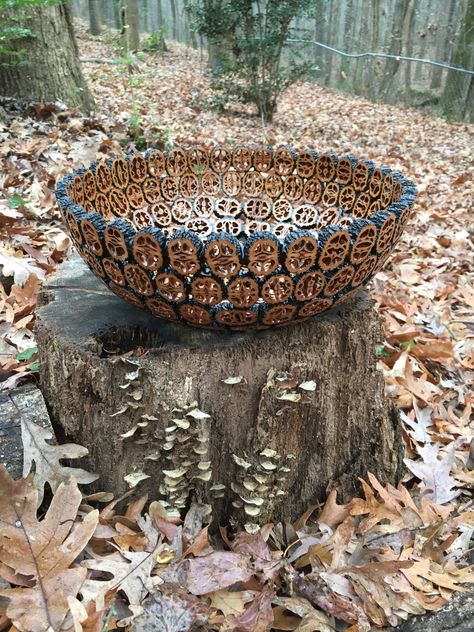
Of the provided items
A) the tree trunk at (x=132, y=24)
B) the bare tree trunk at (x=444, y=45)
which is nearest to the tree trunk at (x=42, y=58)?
the tree trunk at (x=132, y=24)

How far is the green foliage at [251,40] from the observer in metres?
7.87

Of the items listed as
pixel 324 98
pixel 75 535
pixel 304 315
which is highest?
pixel 304 315

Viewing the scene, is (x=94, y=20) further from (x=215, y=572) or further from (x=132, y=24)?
(x=215, y=572)

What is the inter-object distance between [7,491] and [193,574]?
1.58ft

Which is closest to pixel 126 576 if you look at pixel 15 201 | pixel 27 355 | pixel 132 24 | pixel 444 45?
pixel 27 355

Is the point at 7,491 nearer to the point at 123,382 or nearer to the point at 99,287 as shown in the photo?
the point at 123,382

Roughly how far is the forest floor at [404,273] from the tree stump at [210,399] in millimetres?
281

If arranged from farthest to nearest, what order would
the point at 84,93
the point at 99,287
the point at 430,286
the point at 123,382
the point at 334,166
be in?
the point at 84,93, the point at 430,286, the point at 334,166, the point at 99,287, the point at 123,382

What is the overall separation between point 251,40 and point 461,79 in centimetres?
495

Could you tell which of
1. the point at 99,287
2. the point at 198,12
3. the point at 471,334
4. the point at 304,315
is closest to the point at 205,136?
the point at 198,12

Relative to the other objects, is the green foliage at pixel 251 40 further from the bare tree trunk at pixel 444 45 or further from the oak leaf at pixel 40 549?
the bare tree trunk at pixel 444 45

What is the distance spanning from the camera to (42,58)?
15.0 ft

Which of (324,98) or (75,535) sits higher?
(75,535)

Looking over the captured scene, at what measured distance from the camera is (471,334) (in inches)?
108
